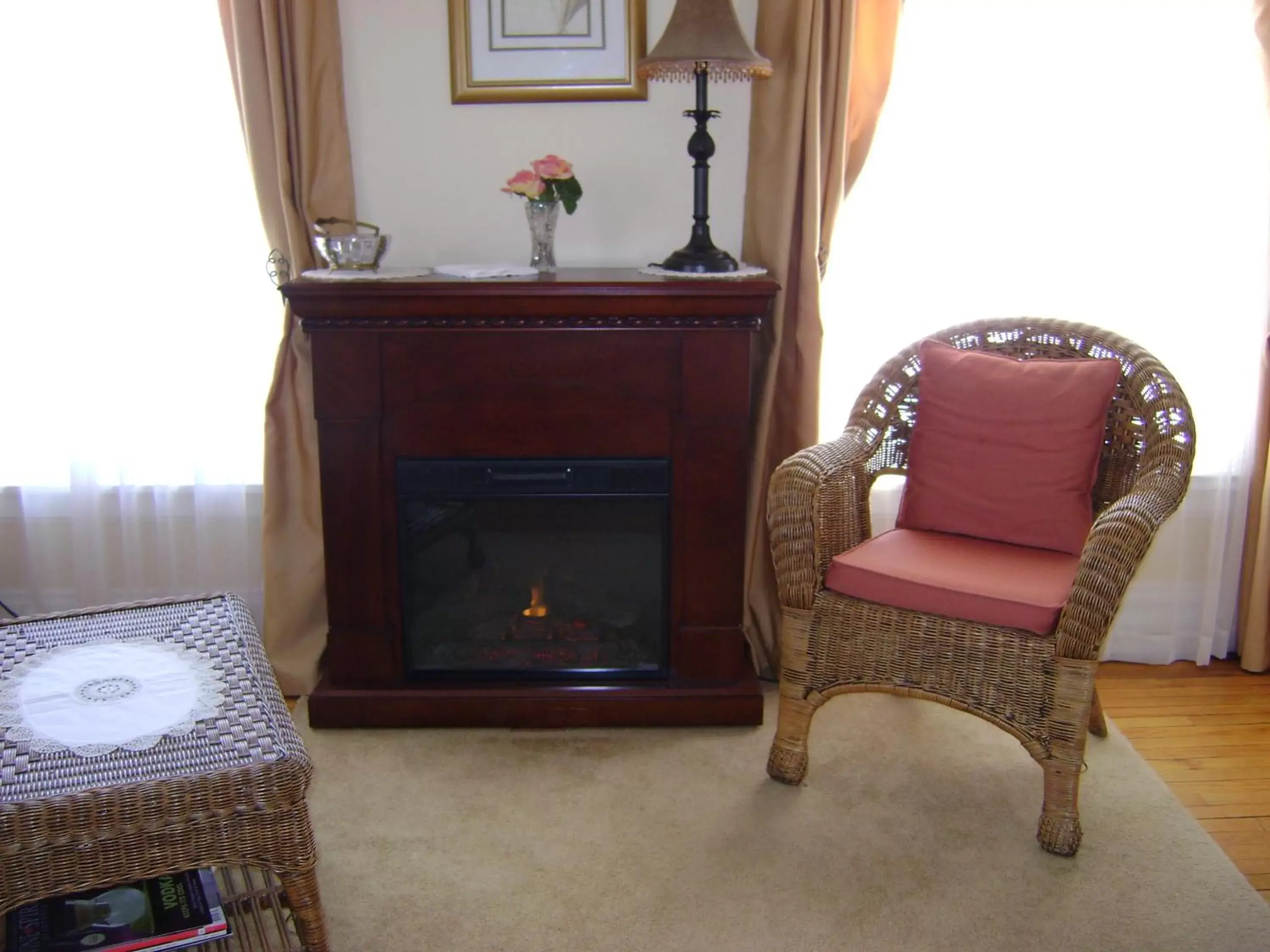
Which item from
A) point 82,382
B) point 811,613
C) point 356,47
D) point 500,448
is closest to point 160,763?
point 500,448

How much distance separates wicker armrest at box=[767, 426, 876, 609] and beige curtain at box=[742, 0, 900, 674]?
0.36 m

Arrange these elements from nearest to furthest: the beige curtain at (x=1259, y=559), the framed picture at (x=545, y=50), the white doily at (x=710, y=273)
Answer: the white doily at (x=710, y=273)
the framed picture at (x=545, y=50)
the beige curtain at (x=1259, y=559)

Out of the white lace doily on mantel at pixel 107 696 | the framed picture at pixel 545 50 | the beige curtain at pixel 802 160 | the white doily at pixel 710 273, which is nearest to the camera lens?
the white lace doily on mantel at pixel 107 696

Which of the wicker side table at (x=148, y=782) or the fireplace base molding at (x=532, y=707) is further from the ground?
the wicker side table at (x=148, y=782)

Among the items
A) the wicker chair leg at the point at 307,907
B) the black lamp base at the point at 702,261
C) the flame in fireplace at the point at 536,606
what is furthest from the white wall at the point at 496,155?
the wicker chair leg at the point at 307,907

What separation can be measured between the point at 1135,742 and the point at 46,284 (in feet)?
9.20

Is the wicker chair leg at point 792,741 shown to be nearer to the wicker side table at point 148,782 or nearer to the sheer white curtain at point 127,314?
the wicker side table at point 148,782

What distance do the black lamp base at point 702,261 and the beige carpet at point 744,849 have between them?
3.36 ft

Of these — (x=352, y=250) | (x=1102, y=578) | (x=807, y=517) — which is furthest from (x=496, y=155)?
(x=1102, y=578)

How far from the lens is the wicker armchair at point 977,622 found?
6.70 ft

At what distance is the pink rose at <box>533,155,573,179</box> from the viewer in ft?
8.27

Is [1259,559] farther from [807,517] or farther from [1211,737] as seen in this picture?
[807,517]

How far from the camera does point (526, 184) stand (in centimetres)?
251

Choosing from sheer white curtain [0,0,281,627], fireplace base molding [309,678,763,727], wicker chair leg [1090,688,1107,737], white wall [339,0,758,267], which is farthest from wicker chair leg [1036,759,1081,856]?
sheer white curtain [0,0,281,627]
